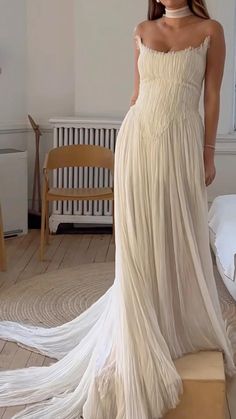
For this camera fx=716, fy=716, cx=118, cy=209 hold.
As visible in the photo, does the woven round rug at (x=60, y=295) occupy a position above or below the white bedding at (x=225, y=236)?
below

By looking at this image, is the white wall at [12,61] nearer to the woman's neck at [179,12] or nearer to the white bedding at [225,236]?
the white bedding at [225,236]

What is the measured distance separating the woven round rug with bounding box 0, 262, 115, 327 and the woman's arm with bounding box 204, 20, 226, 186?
1377 millimetres

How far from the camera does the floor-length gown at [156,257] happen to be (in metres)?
2.48

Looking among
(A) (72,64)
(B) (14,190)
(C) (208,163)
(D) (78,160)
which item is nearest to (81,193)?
(D) (78,160)

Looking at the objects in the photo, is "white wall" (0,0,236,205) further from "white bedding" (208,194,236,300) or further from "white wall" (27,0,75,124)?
"white bedding" (208,194,236,300)

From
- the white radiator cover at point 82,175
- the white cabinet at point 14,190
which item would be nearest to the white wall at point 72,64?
the white radiator cover at point 82,175

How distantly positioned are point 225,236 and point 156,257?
1.34 m

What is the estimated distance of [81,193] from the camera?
15.7 ft

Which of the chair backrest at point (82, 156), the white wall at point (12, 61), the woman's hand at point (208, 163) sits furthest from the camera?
the white wall at point (12, 61)

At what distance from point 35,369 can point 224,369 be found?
2.64 feet

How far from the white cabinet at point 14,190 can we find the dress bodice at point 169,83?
277 centimetres

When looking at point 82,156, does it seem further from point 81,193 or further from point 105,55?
point 105,55

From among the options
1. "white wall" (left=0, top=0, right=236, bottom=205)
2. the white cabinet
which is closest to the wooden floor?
the white cabinet

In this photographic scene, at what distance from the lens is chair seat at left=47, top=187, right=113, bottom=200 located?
186 inches
